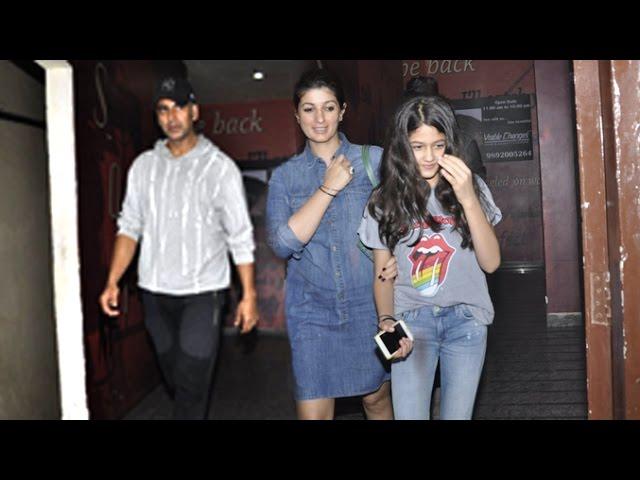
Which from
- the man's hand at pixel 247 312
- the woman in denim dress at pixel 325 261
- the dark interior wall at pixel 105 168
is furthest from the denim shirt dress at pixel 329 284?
the dark interior wall at pixel 105 168

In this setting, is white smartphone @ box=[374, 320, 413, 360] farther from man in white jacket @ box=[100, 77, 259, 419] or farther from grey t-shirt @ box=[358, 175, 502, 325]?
man in white jacket @ box=[100, 77, 259, 419]

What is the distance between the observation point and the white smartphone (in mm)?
2143

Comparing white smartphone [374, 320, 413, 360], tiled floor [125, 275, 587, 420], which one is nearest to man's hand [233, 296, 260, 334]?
tiled floor [125, 275, 587, 420]

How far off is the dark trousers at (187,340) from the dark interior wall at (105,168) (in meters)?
0.40

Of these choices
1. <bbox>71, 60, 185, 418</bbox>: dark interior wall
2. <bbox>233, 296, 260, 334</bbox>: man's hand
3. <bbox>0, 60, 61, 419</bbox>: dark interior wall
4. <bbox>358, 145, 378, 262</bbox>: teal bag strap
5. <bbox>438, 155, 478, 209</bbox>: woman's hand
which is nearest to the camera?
<bbox>438, 155, 478, 209</bbox>: woman's hand

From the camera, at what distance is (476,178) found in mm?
2223

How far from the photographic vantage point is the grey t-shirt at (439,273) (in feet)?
7.04

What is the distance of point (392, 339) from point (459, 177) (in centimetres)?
60

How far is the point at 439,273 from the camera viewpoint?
2152 millimetres

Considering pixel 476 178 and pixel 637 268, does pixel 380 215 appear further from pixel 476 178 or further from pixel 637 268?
pixel 637 268

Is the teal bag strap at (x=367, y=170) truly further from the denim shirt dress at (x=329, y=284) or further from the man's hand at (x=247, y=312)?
the man's hand at (x=247, y=312)

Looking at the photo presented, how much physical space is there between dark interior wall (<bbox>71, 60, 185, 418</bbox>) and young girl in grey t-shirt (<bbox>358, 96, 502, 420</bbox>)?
3.95 feet
